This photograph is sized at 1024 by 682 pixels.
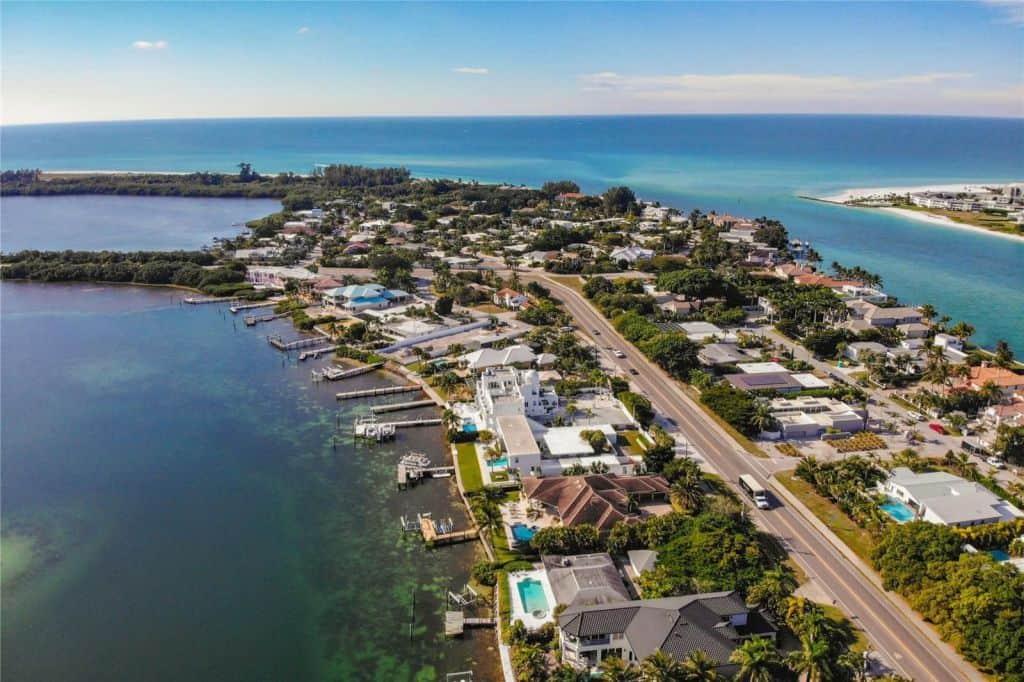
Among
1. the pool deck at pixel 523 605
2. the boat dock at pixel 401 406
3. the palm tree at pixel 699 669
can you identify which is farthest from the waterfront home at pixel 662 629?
the boat dock at pixel 401 406

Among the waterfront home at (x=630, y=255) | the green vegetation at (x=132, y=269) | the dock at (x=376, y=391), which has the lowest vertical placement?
the dock at (x=376, y=391)

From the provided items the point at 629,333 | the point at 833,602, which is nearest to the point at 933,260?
the point at 629,333

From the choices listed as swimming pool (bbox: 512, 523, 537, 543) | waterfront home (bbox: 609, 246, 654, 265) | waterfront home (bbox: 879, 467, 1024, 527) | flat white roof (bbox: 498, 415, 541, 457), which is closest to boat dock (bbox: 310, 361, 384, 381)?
flat white roof (bbox: 498, 415, 541, 457)

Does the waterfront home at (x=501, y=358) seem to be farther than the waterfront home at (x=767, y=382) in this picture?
Yes

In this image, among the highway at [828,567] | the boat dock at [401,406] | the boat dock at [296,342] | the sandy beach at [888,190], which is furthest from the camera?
the sandy beach at [888,190]

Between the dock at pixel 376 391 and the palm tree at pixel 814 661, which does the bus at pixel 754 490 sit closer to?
the palm tree at pixel 814 661

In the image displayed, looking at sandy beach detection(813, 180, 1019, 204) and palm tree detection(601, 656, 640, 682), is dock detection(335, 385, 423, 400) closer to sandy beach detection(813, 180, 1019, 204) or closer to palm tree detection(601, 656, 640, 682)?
palm tree detection(601, 656, 640, 682)
